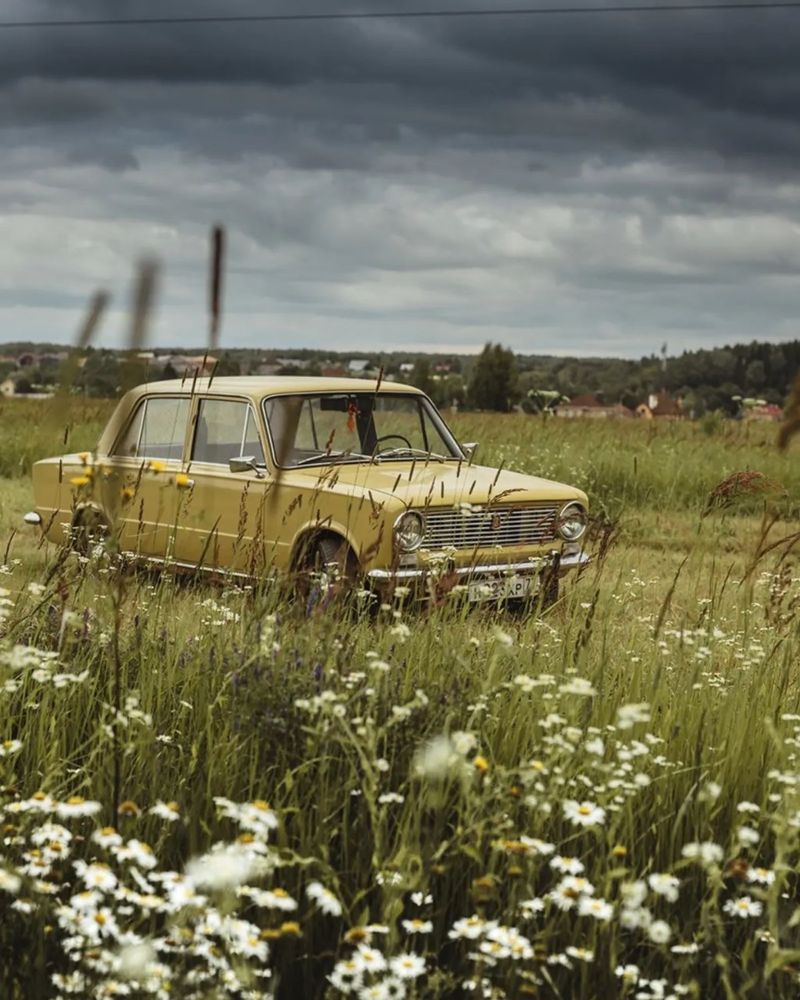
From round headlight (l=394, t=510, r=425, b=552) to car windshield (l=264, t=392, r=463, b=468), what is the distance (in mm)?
749

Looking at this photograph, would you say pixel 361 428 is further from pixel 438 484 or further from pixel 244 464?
pixel 438 484

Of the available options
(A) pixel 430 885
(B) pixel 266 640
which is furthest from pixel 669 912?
(B) pixel 266 640

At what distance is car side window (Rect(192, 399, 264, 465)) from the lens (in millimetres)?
8234

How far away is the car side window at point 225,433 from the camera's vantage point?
8234 mm

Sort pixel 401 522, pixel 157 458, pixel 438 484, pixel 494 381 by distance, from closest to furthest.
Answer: pixel 401 522 < pixel 438 484 < pixel 157 458 < pixel 494 381

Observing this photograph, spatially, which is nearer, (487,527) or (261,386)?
(487,527)

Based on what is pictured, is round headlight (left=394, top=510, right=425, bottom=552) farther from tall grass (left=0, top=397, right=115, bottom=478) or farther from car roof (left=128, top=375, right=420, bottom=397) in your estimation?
tall grass (left=0, top=397, right=115, bottom=478)

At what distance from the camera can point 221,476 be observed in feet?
27.1

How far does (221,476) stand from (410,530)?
1.66m

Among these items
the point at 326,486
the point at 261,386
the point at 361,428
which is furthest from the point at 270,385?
the point at 326,486

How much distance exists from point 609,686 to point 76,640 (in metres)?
1.76

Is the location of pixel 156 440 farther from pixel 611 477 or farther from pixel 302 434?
pixel 611 477

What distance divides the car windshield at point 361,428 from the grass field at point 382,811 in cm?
340

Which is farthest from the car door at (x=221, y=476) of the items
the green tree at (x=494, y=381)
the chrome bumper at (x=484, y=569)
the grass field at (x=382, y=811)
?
the green tree at (x=494, y=381)
